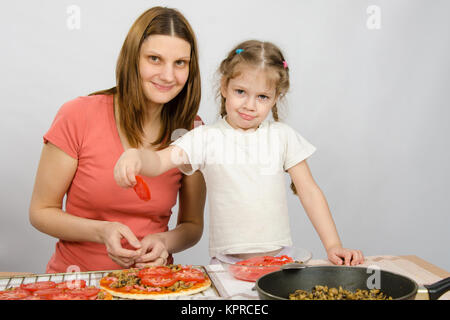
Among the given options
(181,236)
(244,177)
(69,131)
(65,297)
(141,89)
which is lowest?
(181,236)

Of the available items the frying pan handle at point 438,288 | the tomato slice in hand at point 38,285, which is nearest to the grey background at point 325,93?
the tomato slice in hand at point 38,285

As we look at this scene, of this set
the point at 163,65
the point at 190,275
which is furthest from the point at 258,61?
the point at 190,275

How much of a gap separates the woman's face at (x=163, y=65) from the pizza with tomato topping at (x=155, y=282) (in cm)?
55

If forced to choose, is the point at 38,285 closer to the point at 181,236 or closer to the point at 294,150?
the point at 181,236

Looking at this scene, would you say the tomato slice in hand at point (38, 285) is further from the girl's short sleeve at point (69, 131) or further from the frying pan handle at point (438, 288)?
the frying pan handle at point (438, 288)

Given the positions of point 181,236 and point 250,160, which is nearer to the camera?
point 250,160

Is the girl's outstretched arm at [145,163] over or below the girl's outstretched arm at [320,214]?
over

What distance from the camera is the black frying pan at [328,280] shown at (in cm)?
96

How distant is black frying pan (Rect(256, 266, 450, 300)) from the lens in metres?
0.96

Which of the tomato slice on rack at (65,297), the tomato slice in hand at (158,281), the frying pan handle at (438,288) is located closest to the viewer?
the frying pan handle at (438,288)

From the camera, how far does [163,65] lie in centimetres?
153

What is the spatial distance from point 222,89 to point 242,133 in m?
0.15

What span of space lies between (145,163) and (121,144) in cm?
28
